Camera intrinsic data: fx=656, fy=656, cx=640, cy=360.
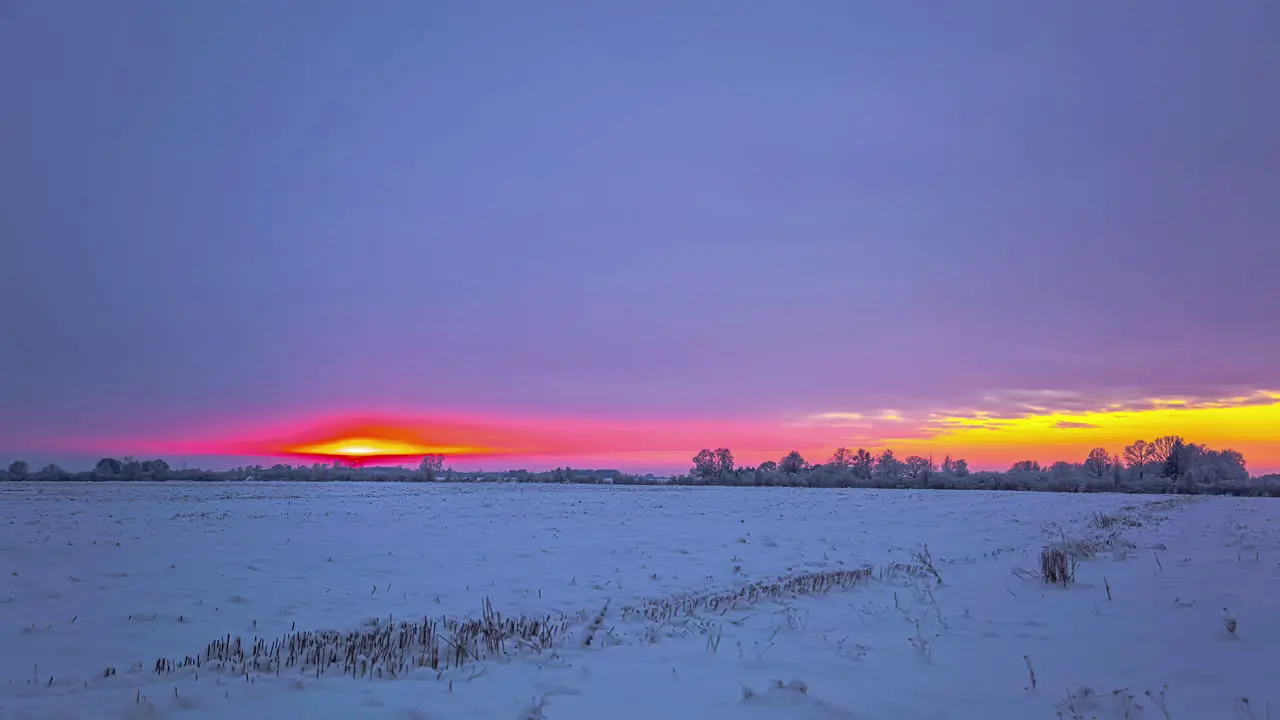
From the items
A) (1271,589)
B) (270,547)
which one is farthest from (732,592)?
(270,547)

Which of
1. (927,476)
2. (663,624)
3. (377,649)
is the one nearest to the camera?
(377,649)

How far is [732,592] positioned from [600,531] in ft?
36.8

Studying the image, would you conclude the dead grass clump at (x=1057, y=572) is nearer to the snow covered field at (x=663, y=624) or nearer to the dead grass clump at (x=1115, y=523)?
the snow covered field at (x=663, y=624)

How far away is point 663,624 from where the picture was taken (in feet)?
30.4

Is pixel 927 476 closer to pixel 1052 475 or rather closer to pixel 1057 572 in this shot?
pixel 1052 475

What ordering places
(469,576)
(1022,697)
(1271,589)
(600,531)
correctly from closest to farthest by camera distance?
(1022,697) < (1271,589) < (469,576) < (600,531)

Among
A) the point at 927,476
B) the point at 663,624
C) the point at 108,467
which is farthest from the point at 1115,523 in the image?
the point at 108,467

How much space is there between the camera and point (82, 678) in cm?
696

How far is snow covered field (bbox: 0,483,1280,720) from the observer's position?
5754mm

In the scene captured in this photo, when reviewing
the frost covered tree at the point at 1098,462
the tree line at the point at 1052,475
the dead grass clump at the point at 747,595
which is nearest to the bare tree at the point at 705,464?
the tree line at the point at 1052,475

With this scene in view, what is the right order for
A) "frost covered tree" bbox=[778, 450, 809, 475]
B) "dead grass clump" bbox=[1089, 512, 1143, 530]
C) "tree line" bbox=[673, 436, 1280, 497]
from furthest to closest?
"frost covered tree" bbox=[778, 450, 809, 475] < "tree line" bbox=[673, 436, 1280, 497] < "dead grass clump" bbox=[1089, 512, 1143, 530]

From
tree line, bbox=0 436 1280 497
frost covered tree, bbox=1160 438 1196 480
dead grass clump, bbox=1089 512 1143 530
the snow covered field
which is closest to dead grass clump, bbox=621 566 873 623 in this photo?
the snow covered field

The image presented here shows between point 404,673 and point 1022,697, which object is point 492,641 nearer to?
point 404,673

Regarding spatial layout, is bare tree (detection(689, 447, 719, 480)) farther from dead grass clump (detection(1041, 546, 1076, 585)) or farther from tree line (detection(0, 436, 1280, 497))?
dead grass clump (detection(1041, 546, 1076, 585))
